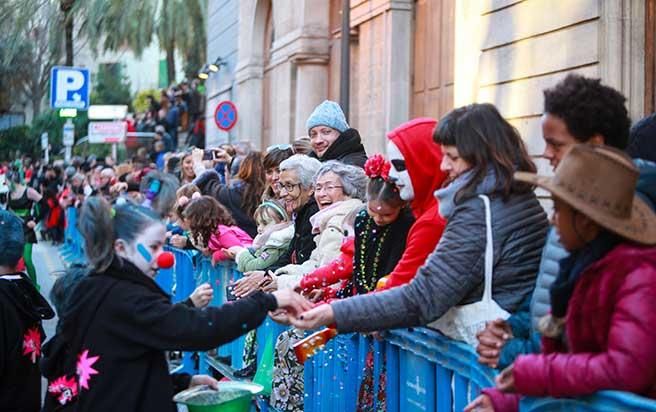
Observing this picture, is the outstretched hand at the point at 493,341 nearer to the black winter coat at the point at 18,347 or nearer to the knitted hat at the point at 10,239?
the black winter coat at the point at 18,347

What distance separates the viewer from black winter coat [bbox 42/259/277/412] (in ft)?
14.6

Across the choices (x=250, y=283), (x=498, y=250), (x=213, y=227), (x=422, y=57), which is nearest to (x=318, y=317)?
(x=498, y=250)

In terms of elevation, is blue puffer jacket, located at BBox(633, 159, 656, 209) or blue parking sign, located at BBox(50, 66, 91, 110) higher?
blue parking sign, located at BBox(50, 66, 91, 110)

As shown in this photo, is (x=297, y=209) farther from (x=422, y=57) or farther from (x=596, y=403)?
(x=422, y=57)

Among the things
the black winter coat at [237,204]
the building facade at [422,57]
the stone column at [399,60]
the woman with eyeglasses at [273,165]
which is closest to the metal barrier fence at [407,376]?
the woman with eyeglasses at [273,165]

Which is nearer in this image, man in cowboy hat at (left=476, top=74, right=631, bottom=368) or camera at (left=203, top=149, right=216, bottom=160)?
man in cowboy hat at (left=476, top=74, right=631, bottom=368)

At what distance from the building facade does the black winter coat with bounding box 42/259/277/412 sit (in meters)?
6.55

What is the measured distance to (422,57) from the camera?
17.0 metres

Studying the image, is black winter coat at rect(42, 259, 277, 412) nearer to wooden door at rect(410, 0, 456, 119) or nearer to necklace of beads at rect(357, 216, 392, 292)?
necklace of beads at rect(357, 216, 392, 292)

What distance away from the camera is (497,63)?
40.4ft

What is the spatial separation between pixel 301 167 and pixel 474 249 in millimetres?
3651

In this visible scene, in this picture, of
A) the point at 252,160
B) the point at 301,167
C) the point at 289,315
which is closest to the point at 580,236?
the point at 289,315

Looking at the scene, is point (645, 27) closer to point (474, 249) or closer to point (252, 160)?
point (252, 160)

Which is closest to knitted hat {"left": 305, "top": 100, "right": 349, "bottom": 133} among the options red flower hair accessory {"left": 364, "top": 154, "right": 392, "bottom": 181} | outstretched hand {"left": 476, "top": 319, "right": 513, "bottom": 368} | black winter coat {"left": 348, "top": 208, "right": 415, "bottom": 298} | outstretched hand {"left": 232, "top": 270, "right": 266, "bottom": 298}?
outstretched hand {"left": 232, "top": 270, "right": 266, "bottom": 298}
